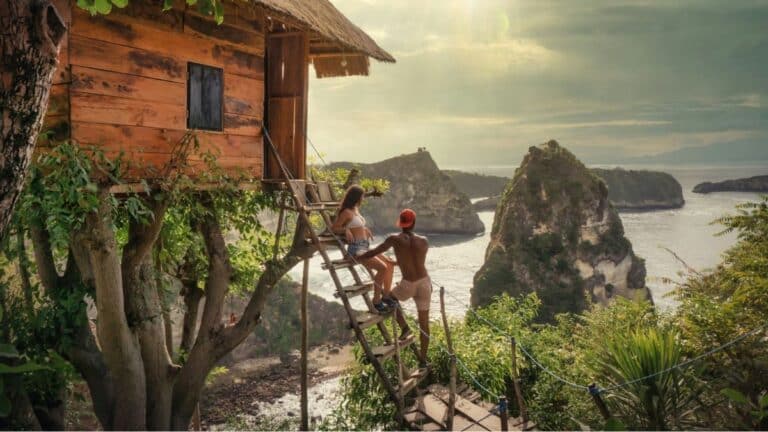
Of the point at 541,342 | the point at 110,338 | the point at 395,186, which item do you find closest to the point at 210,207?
the point at 110,338

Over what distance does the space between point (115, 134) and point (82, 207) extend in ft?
4.39

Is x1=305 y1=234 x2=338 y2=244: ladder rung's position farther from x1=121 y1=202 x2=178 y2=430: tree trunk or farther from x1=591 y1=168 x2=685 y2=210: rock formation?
x1=591 y1=168 x2=685 y2=210: rock formation

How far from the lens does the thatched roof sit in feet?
29.0

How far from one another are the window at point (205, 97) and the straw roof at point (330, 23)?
1.38m

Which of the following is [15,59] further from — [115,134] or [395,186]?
[395,186]

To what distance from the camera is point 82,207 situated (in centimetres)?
636

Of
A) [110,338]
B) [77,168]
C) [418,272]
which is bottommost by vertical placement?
[110,338]

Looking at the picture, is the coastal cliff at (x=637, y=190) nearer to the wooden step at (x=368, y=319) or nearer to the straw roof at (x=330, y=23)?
the straw roof at (x=330, y=23)

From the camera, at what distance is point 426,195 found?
98.4m

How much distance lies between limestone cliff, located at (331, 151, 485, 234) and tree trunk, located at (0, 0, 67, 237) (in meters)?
94.4

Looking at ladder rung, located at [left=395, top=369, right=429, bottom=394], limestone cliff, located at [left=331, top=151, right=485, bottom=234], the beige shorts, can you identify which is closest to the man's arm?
the beige shorts

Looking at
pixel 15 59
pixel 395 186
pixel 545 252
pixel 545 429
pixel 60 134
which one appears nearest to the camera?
pixel 15 59

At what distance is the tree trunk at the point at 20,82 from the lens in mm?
2654

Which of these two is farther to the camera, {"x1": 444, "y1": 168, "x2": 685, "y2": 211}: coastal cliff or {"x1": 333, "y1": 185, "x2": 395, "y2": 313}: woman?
{"x1": 444, "y1": 168, "x2": 685, "y2": 211}: coastal cliff
